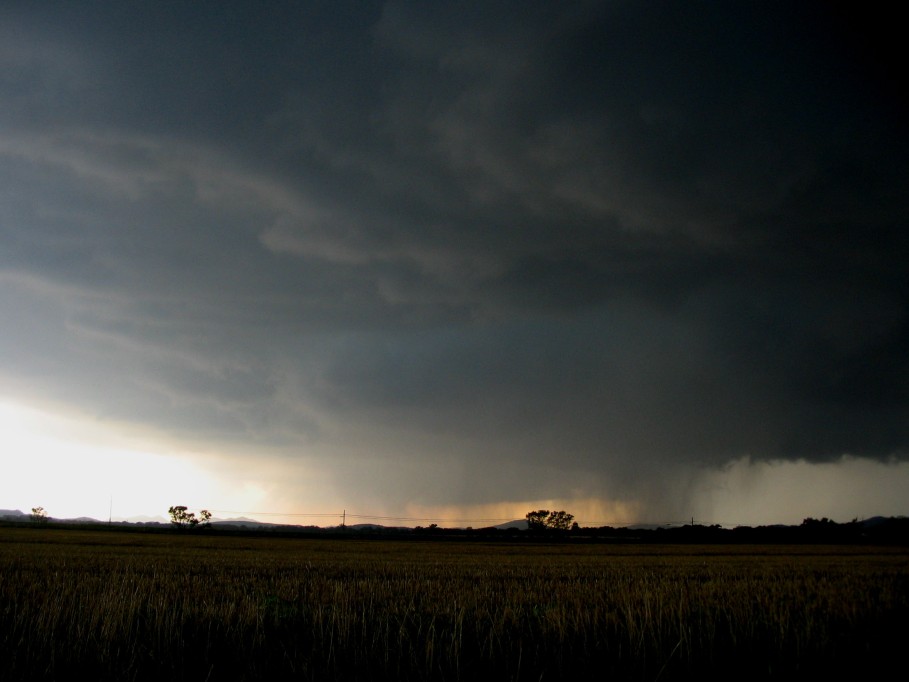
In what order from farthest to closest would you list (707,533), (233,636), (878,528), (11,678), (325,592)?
(707,533)
(878,528)
(325,592)
(233,636)
(11,678)

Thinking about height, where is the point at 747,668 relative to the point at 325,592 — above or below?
above

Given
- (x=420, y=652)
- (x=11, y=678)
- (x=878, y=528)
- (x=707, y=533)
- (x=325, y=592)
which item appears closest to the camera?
(x=11, y=678)

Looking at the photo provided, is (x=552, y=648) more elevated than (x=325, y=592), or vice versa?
(x=552, y=648)

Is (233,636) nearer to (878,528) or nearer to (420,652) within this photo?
(420,652)

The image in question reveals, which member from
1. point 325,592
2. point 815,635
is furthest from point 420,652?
point 325,592

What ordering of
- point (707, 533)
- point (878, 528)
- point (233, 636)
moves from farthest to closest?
point (707, 533)
point (878, 528)
point (233, 636)

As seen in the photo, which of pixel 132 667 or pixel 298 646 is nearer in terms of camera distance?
pixel 132 667

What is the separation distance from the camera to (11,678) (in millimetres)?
5305

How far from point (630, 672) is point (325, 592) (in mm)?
11059

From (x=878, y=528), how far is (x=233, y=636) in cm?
13643

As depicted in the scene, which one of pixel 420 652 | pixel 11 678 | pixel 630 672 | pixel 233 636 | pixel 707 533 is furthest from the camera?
pixel 707 533

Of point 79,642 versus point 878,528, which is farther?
point 878,528

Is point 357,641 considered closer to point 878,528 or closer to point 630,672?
point 630,672

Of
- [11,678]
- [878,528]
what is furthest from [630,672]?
[878,528]
